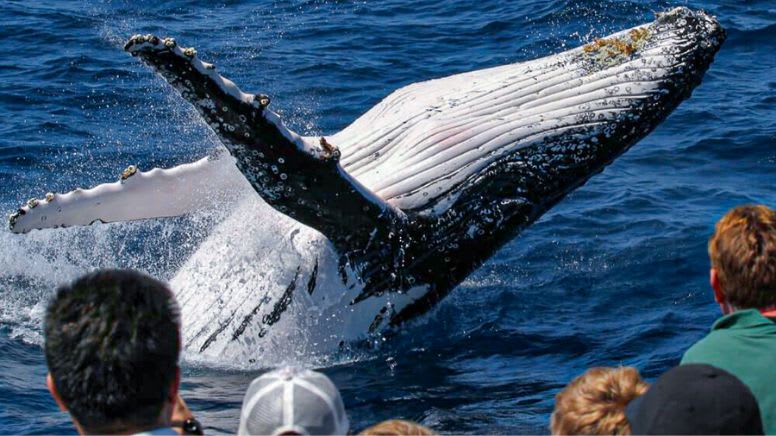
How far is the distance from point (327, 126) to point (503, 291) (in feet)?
19.7

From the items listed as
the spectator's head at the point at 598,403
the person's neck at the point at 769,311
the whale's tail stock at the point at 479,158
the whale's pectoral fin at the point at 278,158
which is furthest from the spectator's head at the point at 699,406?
the whale's tail stock at the point at 479,158

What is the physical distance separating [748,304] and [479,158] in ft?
17.6

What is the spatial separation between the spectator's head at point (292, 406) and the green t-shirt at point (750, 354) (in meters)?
1.86

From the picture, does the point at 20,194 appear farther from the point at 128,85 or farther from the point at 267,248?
the point at 267,248

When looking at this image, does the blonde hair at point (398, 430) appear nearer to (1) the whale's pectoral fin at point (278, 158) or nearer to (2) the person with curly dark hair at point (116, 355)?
(2) the person with curly dark hair at point (116, 355)

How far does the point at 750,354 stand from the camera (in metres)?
5.53

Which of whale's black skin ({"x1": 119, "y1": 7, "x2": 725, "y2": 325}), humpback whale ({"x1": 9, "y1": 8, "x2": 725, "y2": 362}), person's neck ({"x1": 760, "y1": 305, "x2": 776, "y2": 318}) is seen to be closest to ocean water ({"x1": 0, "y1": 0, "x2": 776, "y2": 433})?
humpback whale ({"x1": 9, "y1": 8, "x2": 725, "y2": 362})

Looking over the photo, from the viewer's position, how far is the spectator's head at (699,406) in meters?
4.39

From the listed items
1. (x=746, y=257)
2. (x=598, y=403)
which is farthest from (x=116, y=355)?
(x=746, y=257)

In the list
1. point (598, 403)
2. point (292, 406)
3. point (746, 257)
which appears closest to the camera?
point (292, 406)

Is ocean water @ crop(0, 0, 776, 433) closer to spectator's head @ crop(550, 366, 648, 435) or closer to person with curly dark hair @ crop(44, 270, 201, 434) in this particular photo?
spectator's head @ crop(550, 366, 648, 435)

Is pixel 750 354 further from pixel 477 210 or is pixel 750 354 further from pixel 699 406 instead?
pixel 477 210

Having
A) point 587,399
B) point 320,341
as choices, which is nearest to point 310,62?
point 320,341

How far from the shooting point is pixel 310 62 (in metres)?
20.8
